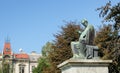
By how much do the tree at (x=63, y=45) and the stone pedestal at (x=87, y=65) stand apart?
2428 centimetres

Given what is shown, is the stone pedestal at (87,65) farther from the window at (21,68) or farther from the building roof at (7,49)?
the window at (21,68)

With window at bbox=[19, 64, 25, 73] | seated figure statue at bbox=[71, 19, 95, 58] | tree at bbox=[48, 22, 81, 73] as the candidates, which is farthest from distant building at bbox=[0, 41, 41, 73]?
seated figure statue at bbox=[71, 19, 95, 58]

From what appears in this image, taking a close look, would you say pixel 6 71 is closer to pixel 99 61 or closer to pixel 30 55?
pixel 30 55

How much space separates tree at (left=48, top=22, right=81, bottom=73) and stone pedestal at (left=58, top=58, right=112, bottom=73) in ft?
79.7

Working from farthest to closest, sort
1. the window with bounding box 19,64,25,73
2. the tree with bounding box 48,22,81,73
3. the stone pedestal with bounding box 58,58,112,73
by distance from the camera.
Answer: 1. the window with bounding box 19,64,25,73
2. the tree with bounding box 48,22,81,73
3. the stone pedestal with bounding box 58,58,112,73

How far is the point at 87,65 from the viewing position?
15406 millimetres

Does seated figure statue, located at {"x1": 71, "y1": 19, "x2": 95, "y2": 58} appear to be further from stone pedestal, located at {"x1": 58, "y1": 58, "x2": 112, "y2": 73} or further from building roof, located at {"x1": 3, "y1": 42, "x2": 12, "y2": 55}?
building roof, located at {"x1": 3, "y1": 42, "x2": 12, "y2": 55}

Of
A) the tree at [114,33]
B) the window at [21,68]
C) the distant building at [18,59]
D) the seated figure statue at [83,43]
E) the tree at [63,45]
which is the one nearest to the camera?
the seated figure statue at [83,43]

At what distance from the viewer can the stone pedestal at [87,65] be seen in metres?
15.2

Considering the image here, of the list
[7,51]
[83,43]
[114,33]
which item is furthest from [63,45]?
[7,51]

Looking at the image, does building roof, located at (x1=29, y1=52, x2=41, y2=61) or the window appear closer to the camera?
the window

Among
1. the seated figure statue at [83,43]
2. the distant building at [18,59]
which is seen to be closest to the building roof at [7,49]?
the distant building at [18,59]

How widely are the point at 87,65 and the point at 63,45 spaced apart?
26293 millimetres

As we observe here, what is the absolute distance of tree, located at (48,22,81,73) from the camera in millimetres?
40562
